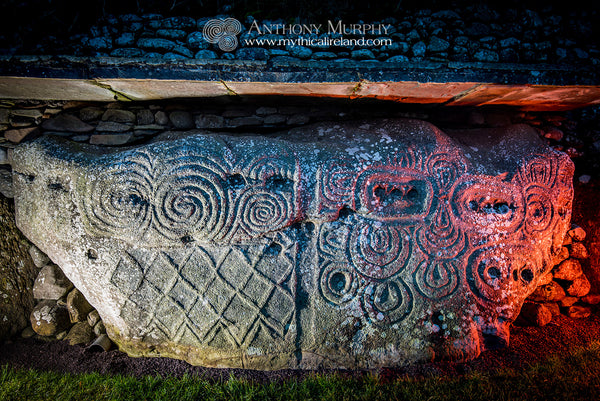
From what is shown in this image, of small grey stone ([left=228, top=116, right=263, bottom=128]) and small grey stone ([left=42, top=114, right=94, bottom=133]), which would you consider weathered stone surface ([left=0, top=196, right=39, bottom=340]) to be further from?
small grey stone ([left=228, top=116, right=263, bottom=128])

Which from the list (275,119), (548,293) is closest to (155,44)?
(275,119)

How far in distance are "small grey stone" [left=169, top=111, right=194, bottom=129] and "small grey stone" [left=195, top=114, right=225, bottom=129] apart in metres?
0.08

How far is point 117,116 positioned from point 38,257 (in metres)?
1.53

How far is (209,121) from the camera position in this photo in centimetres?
279

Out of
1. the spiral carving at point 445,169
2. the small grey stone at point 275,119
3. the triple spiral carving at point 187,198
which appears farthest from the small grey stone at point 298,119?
the spiral carving at point 445,169

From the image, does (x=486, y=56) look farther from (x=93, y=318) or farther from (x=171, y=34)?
(x=93, y=318)

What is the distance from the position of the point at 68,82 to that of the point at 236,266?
176 centimetres

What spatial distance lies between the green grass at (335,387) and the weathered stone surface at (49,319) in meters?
0.46

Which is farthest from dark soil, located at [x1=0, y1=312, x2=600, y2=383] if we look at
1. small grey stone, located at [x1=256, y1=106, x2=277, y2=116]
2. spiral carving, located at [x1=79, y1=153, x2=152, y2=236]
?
small grey stone, located at [x1=256, y1=106, x2=277, y2=116]

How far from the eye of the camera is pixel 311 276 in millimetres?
2395

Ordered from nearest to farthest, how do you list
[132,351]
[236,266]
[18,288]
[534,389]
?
1. [534,389]
2. [236,266]
3. [132,351]
4. [18,288]

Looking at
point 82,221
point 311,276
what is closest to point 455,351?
point 311,276

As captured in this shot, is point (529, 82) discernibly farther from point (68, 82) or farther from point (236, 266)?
point (68, 82)

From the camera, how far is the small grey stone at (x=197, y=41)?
2471mm
